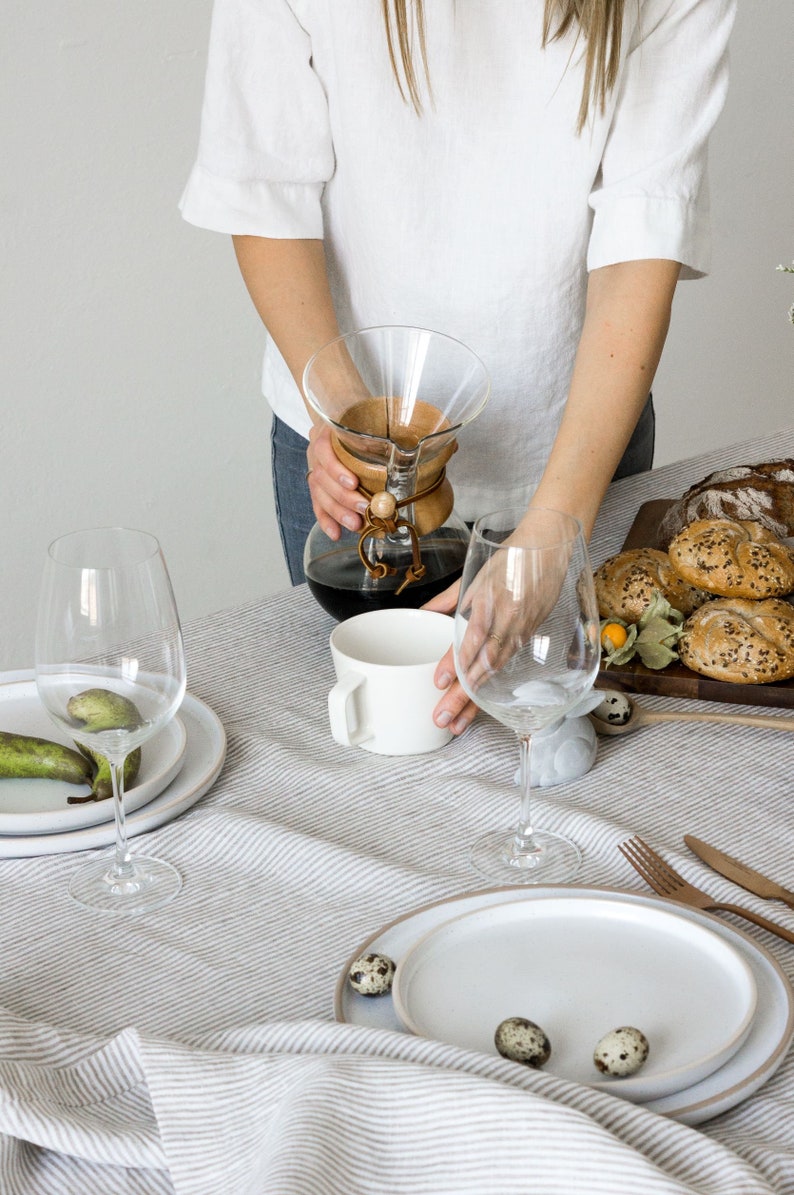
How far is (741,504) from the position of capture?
1226 millimetres

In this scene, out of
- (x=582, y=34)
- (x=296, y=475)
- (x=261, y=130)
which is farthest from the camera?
(x=296, y=475)

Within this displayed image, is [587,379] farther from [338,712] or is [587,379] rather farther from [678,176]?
[338,712]

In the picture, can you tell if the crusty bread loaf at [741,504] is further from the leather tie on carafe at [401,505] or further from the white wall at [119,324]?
the white wall at [119,324]

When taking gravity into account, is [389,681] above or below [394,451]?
below

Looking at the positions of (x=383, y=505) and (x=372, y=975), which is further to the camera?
(x=383, y=505)

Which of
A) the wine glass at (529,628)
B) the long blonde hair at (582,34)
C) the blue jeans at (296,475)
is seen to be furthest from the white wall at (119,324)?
the wine glass at (529,628)

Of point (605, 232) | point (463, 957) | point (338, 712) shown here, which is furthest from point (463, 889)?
point (605, 232)

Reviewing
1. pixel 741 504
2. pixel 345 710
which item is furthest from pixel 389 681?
pixel 741 504

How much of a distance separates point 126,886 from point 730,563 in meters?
0.57

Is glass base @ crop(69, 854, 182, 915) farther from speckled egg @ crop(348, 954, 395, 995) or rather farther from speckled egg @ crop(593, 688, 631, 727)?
speckled egg @ crop(593, 688, 631, 727)

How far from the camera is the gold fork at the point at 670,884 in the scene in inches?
28.5

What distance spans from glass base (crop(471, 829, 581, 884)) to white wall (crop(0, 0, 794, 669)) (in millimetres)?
1707

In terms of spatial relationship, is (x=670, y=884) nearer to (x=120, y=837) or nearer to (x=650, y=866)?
(x=650, y=866)

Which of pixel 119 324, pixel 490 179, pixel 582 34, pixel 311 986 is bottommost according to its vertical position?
pixel 311 986
